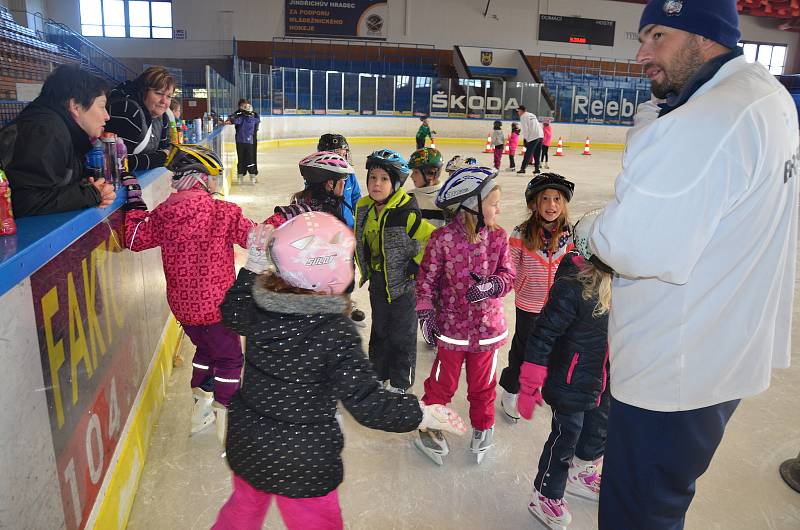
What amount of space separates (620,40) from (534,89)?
9958 mm

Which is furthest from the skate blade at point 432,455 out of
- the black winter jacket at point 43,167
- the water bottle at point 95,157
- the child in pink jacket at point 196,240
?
the water bottle at point 95,157

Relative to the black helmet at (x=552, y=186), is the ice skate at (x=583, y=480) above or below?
below

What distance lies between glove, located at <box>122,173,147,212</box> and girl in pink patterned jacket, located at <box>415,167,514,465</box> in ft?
4.38

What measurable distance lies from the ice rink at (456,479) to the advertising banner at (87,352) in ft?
1.18

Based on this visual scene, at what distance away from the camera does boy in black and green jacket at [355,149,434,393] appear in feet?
10.2

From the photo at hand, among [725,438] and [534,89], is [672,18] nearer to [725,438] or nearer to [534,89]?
[725,438]

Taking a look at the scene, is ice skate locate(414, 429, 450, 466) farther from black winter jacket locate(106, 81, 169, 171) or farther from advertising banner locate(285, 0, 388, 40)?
advertising banner locate(285, 0, 388, 40)

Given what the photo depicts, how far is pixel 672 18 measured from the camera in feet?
4.87

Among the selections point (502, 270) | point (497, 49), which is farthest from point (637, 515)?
point (497, 49)

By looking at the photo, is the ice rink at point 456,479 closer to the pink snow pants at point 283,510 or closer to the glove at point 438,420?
the pink snow pants at point 283,510

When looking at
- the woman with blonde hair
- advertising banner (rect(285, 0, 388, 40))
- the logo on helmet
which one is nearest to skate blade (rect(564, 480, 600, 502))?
the logo on helmet

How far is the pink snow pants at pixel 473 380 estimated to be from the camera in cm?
283

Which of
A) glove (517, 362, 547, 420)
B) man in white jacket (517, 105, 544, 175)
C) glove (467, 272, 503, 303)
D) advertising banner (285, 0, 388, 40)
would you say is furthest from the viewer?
advertising banner (285, 0, 388, 40)

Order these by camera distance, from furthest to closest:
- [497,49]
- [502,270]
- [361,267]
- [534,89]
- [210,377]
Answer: [497,49], [534,89], [361,267], [210,377], [502,270]
